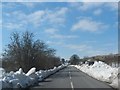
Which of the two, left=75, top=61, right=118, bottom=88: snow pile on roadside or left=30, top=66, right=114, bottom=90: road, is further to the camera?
left=75, top=61, right=118, bottom=88: snow pile on roadside

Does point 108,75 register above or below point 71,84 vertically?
above

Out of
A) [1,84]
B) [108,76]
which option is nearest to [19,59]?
[108,76]

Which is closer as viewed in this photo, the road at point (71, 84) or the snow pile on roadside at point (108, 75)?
the road at point (71, 84)

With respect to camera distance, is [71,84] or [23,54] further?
[23,54]

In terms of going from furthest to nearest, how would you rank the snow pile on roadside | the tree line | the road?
the tree line < the snow pile on roadside < the road

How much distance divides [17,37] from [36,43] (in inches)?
136

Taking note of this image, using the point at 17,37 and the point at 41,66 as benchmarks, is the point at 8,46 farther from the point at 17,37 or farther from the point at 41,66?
the point at 41,66

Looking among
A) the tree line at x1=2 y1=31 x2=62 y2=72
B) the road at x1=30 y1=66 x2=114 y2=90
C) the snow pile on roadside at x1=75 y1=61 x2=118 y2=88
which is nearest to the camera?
the road at x1=30 y1=66 x2=114 y2=90

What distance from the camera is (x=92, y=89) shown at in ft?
70.7

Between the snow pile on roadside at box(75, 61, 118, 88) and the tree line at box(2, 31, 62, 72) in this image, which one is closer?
the snow pile on roadside at box(75, 61, 118, 88)

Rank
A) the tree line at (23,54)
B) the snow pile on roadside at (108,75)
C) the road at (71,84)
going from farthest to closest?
the tree line at (23,54) < the snow pile on roadside at (108,75) < the road at (71,84)

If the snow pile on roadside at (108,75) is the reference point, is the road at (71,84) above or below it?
below

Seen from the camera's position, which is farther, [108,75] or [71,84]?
[108,75]

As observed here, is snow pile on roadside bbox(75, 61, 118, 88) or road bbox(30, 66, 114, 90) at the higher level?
snow pile on roadside bbox(75, 61, 118, 88)
